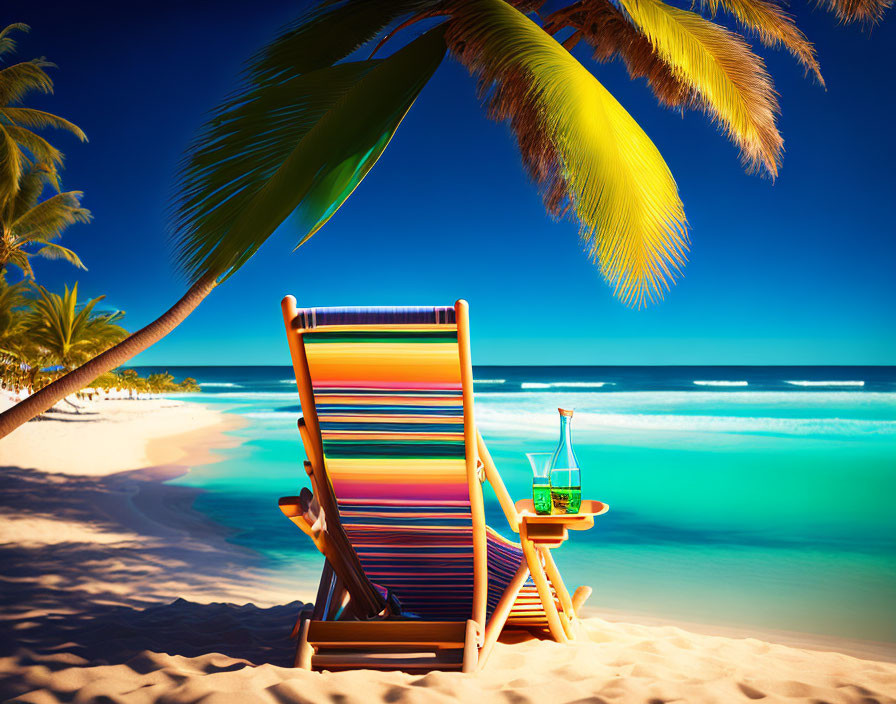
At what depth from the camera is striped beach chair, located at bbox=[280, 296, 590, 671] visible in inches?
72.6

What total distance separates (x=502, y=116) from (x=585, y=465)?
663 cm

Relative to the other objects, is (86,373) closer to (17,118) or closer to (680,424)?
(17,118)

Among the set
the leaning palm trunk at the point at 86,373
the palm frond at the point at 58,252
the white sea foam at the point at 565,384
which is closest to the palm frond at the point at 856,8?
the leaning palm trunk at the point at 86,373

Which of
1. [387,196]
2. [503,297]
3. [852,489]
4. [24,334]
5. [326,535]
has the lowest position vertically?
[852,489]

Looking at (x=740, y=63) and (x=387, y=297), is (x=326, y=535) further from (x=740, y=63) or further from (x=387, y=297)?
(x=387, y=297)

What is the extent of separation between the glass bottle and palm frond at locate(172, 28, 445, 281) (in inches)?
46.9

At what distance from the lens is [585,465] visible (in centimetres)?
977

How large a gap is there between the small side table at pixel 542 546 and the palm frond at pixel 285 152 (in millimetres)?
1270

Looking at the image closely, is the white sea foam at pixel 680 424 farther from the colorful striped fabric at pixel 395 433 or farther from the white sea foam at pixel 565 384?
the white sea foam at pixel 565 384

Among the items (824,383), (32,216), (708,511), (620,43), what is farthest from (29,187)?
(824,383)

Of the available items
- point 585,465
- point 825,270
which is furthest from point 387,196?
point 825,270

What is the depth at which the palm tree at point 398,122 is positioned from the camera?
2.20m

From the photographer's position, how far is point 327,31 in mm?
3141

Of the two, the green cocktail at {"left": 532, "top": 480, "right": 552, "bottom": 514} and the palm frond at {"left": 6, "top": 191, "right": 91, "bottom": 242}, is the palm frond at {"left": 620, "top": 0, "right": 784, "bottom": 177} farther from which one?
the palm frond at {"left": 6, "top": 191, "right": 91, "bottom": 242}
